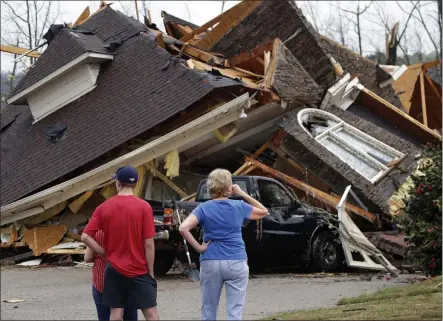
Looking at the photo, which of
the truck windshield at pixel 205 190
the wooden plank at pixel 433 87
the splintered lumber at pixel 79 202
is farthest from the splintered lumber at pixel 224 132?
the wooden plank at pixel 433 87

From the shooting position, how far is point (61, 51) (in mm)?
18594

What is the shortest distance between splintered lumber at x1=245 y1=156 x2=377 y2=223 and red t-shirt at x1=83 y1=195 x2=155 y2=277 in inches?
419

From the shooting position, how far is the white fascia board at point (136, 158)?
15969 millimetres

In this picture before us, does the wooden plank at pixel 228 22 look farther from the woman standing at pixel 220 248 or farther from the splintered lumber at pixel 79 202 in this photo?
the woman standing at pixel 220 248

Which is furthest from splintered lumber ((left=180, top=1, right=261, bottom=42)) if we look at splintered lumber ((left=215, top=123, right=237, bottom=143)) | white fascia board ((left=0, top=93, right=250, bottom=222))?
white fascia board ((left=0, top=93, right=250, bottom=222))

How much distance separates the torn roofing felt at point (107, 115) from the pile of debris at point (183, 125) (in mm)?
34

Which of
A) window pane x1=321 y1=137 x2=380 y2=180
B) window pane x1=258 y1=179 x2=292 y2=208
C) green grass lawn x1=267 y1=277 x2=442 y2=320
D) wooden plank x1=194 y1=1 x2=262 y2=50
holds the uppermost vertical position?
wooden plank x1=194 y1=1 x2=262 y2=50

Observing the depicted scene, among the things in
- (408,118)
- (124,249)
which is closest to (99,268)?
(124,249)

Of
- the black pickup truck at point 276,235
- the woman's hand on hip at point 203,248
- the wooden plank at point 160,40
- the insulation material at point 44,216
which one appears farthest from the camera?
the wooden plank at point 160,40

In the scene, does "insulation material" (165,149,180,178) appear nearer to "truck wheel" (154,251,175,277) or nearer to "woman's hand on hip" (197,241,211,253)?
"truck wheel" (154,251,175,277)

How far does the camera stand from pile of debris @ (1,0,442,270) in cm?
1639

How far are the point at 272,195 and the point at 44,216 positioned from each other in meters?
6.18

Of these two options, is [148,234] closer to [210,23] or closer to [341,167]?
[341,167]

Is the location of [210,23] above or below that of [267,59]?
above
